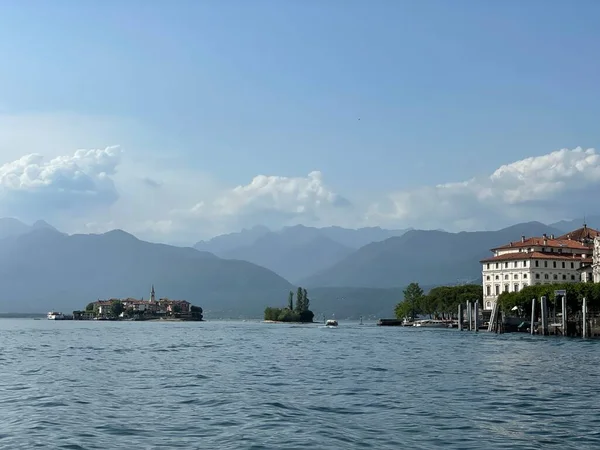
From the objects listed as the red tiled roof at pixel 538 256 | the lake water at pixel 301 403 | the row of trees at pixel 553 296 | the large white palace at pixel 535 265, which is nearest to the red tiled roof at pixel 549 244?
the large white palace at pixel 535 265

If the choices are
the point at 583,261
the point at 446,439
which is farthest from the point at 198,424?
the point at 583,261

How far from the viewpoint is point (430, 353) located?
75312mm

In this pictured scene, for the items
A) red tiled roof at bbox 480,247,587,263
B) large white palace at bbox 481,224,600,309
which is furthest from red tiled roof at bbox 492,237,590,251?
red tiled roof at bbox 480,247,587,263

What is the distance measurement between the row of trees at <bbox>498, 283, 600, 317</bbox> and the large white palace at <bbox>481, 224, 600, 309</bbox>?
28.0 metres

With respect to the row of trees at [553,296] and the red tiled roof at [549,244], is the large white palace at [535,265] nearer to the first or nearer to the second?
the red tiled roof at [549,244]

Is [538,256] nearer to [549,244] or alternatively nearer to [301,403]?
[549,244]

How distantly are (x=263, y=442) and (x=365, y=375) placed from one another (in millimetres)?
23918

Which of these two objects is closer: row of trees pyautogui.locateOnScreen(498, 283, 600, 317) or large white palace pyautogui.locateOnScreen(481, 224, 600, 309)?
row of trees pyautogui.locateOnScreen(498, 283, 600, 317)

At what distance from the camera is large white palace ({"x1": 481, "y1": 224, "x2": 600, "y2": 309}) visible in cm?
17575

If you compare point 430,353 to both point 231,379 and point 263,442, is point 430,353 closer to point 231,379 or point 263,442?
point 231,379

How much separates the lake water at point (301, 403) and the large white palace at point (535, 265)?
113700 millimetres

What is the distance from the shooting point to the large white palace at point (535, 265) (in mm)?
175750

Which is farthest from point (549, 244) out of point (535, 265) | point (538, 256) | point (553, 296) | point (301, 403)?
point (301, 403)

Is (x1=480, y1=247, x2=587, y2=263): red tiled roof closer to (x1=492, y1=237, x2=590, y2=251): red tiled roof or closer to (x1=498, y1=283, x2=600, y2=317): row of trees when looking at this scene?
(x1=492, y1=237, x2=590, y2=251): red tiled roof
